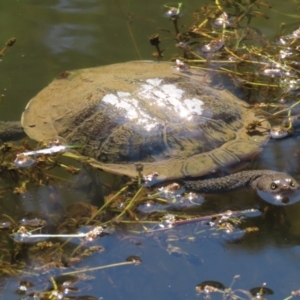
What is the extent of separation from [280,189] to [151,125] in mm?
970

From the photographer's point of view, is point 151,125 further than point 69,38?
No

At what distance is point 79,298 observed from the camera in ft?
10.2

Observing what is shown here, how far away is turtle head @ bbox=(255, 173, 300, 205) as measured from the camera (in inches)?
145

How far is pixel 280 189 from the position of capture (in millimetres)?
3689

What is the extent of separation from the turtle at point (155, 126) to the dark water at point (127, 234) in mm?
268

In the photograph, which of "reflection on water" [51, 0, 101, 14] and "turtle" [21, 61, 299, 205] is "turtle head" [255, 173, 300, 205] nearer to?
"turtle" [21, 61, 299, 205]

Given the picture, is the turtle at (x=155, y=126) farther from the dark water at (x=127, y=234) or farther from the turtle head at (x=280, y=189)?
the dark water at (x=127, y=234)

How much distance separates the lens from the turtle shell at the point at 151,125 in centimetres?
388

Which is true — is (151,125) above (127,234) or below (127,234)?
above

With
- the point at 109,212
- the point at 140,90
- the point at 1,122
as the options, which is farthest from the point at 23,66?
the point at 109,212

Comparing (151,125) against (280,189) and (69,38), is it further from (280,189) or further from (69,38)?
(69,38)

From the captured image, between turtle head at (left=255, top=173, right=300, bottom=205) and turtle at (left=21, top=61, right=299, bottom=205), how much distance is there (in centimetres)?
3

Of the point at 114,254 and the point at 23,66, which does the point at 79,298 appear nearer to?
the point at 114,254

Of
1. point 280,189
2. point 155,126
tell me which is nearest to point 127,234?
point 155,126
